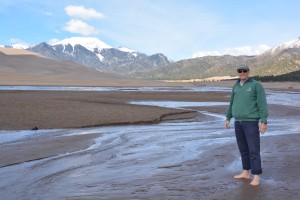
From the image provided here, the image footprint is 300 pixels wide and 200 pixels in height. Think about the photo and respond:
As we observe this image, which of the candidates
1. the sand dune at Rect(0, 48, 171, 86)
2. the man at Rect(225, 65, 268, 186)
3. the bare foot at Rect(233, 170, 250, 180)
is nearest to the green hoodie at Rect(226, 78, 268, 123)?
the man at Rect(225, 65, 268, 186)

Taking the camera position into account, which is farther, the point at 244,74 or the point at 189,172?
the point at 189,172

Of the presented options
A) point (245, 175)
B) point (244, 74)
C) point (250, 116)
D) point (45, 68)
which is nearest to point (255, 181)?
point (245, 175)

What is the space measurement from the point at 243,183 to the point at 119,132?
7.74 m

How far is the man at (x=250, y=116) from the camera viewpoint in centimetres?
753

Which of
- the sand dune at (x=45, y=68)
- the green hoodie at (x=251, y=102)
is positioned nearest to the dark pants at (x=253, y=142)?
the green hoodie at (x=251, y=102)

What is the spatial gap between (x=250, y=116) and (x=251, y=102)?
0.25 meters

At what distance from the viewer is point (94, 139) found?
13.0 metres

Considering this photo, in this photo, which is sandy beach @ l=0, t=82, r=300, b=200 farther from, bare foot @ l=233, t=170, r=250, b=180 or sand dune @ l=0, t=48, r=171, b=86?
sand dune @ l=0, t=48, r=171, b=86

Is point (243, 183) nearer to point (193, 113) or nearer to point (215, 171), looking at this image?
point (215, 171)

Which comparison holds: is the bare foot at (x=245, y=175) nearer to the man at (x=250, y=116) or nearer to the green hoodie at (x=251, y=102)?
the man at (x=250, y=116)

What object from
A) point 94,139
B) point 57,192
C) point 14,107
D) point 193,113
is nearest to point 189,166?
point 57,192

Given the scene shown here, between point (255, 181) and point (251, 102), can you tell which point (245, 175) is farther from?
point (251, 102)

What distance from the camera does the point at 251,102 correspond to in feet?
25.1

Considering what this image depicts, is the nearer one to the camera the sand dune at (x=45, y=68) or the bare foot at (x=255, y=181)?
the bare foot at (x=255, y=181)
